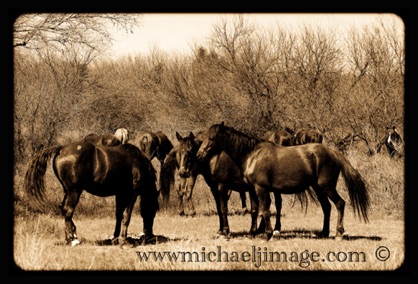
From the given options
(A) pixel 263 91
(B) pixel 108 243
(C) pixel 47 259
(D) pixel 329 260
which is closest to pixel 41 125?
(A) pixel 263 91

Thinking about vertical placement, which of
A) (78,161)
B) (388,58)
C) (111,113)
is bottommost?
(78,161)

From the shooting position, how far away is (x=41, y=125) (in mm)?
22656

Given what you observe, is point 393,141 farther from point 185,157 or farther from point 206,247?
point 206,247

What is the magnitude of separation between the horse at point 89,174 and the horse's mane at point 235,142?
1.58 meters

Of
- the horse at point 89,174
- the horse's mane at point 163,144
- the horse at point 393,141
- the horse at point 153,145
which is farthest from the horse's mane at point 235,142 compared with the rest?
the horse at point 393,141

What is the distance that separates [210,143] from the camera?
11.4 m

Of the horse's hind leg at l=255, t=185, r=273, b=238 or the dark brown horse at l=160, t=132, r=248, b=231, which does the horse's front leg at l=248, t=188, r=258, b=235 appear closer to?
the dark brown horse at l=160, t=132, r=248, b=231

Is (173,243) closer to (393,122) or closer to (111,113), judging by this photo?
(393,122)

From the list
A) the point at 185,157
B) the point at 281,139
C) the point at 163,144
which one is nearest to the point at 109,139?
the point at 163,144

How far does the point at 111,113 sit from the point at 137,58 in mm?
6962

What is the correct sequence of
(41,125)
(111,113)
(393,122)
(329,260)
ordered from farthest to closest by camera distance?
(111,113)
(393,122)
(41,125)
(329,260)

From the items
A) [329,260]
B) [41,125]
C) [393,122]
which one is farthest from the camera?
[393,122]

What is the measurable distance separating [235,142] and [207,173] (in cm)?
110

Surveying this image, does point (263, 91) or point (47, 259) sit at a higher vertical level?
point (263, 91)
